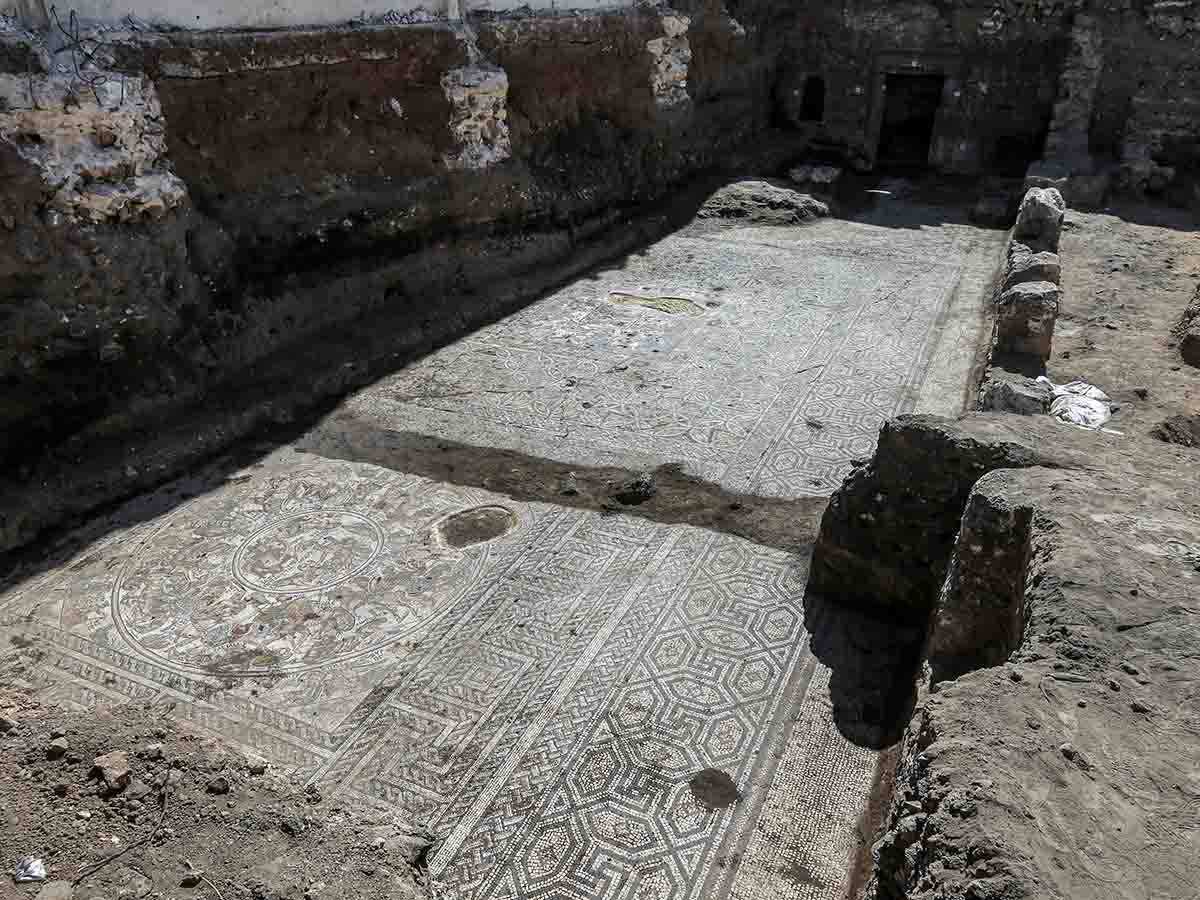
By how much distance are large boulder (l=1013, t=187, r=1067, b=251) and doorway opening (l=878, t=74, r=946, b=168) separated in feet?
19.6

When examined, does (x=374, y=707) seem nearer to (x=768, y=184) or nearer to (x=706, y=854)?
(x=706, y=854)

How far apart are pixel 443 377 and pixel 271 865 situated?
3951 mm

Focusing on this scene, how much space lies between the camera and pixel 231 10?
241 inches

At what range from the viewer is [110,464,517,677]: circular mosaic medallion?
394cm

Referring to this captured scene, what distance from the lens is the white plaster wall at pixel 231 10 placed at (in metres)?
5.14

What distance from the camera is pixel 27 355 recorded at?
5000 millimetres

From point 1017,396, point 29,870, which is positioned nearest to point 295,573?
point 29,870

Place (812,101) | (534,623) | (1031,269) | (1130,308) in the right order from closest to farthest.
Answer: (534,623) < (1031,269) < (1130,308) < (812,101)

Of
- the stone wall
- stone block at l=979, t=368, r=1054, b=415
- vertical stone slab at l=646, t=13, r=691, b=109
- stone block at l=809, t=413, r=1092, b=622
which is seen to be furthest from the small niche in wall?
stone block at l=809, t=413, r=1092, b=622

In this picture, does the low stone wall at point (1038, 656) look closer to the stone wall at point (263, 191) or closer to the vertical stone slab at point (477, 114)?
the stone wall at point (263, 191)

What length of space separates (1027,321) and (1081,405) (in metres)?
0.85

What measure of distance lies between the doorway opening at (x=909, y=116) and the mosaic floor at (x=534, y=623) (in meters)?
8.20

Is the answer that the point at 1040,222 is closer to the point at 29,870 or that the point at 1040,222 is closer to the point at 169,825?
the point at 169,825

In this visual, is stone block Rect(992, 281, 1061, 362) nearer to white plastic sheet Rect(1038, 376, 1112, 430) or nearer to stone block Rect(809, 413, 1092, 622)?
white plastic sheet Rect(1038, 376, 1112, 430)
